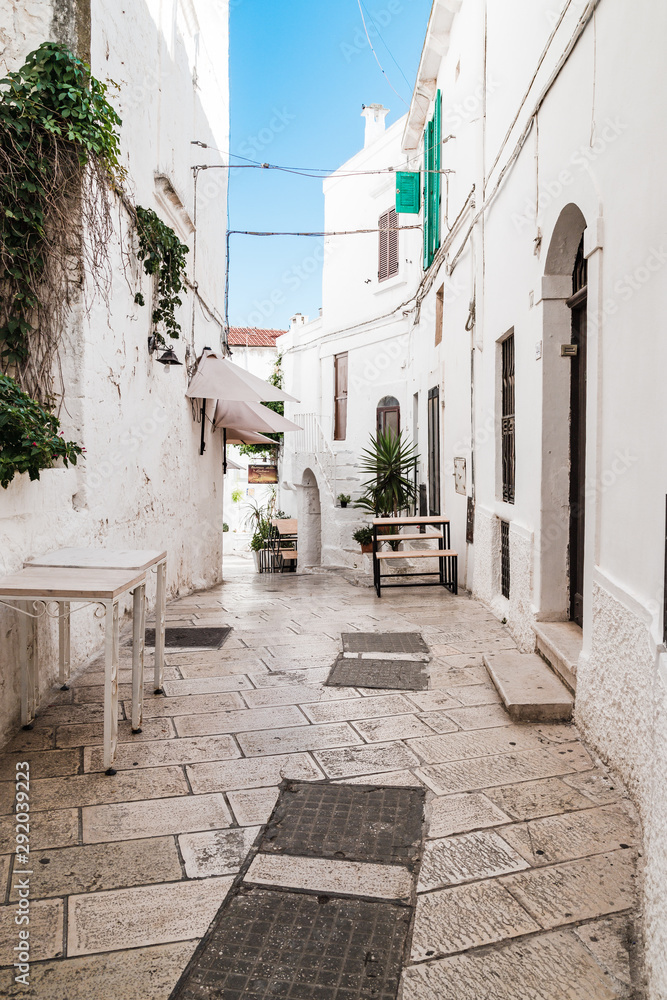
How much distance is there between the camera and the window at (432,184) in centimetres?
989

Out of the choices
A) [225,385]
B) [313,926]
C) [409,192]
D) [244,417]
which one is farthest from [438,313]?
[313,926]

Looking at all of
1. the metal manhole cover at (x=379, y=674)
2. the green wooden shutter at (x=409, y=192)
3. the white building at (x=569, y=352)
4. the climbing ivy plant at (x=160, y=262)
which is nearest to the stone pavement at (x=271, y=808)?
the metal manhole cover at (x=379, y=674)

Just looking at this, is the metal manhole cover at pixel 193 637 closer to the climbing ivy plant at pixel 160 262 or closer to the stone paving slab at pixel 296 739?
the stone paving slab at pixel 296 739

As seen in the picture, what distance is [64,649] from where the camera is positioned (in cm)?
383

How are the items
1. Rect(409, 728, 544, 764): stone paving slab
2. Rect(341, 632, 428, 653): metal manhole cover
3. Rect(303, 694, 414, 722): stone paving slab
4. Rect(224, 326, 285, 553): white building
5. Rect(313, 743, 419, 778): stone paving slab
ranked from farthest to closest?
Rect(224, 326, 285, 553): white building, Rect(341, 632, 428, 653): metal manhole cover, Rect(303, 694, 414, 722): stone paving slab, Rect(409, 728, 544, 764): stone paving slab, Rect(313, 743, 419, 778): stone paving slab

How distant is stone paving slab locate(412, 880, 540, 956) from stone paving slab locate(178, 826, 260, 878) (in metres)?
0.62

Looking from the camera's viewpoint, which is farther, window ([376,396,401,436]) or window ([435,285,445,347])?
window ([376,396,401,436])

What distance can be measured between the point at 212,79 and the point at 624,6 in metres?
8.08

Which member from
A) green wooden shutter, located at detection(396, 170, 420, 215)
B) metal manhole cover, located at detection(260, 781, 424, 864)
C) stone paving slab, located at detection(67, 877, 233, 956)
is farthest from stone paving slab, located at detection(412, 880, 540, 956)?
green wooden shutter, located at detection(396, 170, 420, 215)

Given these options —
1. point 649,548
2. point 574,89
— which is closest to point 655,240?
point 649,548

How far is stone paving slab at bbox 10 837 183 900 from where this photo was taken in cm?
221

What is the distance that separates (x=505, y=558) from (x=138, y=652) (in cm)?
370

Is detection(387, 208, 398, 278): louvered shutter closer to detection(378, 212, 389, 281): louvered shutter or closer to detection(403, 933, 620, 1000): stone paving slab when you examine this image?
detection(378, 212, 389, 281): louvered shutter

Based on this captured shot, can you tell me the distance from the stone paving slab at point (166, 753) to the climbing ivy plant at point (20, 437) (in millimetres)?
1246
